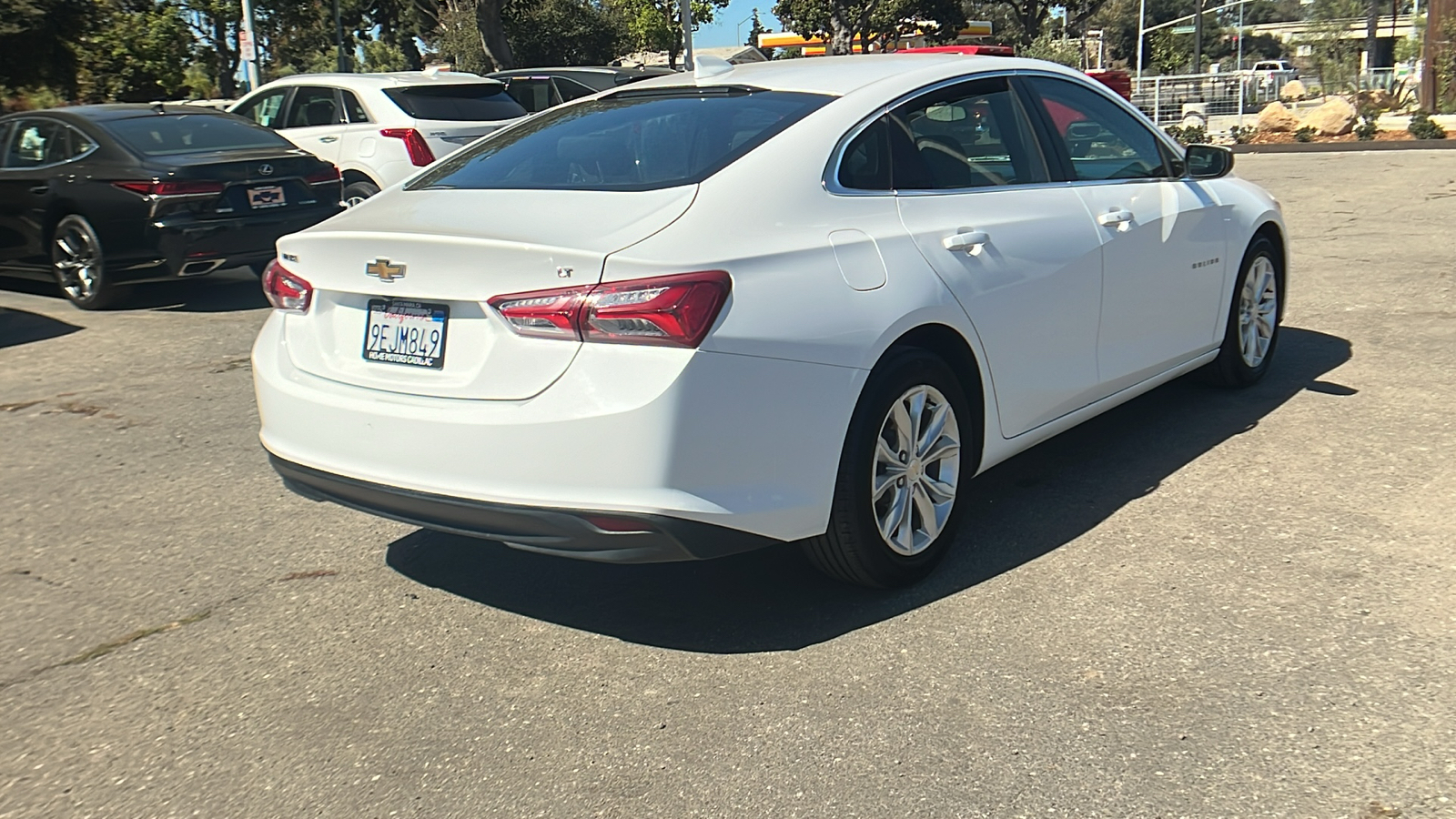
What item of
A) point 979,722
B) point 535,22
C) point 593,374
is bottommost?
point 979,722

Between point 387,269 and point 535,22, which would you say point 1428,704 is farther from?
point 535,22

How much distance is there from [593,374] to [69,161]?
8.17m

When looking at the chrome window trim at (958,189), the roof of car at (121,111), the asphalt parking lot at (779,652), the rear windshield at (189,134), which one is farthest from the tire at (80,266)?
the chrome window trim at (958,189)

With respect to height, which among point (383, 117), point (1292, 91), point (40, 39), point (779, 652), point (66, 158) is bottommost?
point (779, 652)

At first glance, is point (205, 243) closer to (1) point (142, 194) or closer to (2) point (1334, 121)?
(1) point (142, 194)

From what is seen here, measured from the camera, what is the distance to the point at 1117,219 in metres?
4.99

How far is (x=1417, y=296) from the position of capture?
843cm

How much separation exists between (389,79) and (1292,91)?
26442 millimetres

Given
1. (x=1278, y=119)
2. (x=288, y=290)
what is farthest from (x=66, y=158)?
(x=1278, y=119)

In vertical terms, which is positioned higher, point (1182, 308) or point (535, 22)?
point (535, 22)

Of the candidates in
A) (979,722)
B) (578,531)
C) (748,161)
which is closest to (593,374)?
(578,531)

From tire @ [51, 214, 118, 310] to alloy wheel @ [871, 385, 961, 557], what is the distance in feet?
24.9

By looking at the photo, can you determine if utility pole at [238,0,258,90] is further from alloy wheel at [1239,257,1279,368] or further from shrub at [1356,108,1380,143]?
alloy wheel at [1239,257,1279,368]

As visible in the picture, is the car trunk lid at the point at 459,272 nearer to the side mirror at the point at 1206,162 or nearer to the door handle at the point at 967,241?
the door handle at the point at 967,241
